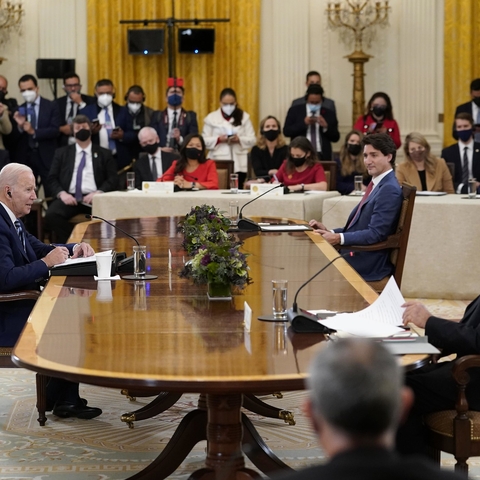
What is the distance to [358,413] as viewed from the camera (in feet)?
4.29

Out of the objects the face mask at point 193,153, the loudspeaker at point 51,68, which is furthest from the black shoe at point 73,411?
the loudspeaker at point 51,68

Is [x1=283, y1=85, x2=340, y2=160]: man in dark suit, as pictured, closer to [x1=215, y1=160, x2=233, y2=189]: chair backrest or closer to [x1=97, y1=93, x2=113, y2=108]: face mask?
[x1=215, y1=160, x2=233, y2=189]: chair backrest

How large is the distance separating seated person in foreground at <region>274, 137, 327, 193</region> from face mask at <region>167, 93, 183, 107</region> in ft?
7.17

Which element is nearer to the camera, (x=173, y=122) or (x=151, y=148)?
(x=151, y=148)

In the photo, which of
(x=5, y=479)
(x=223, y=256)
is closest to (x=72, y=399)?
(x=5, y=479)

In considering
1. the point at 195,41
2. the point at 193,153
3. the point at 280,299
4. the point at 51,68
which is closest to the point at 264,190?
the point at 193,153

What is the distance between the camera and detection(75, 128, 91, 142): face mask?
9.30 metres

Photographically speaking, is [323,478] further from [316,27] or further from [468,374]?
[316,27]

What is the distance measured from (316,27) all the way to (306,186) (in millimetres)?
4044

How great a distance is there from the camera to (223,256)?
3.38 m

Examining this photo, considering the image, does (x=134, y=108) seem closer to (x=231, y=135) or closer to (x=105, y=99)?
(x=105, y=99)

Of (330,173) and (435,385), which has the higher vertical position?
(330,173)

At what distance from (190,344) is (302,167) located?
5.91m

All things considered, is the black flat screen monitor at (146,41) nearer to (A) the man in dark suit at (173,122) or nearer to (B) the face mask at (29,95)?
(A) the man in dark suit at (173,122)
